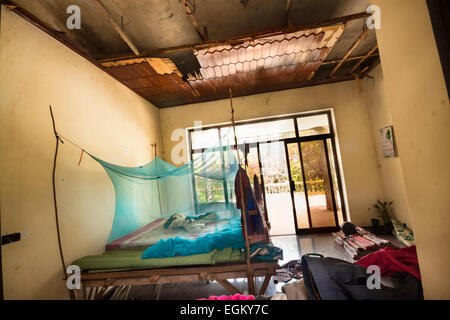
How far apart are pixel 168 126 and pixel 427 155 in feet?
15.1

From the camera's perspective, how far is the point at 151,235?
8.74 feet

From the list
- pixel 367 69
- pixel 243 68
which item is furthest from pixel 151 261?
pixel 367 69

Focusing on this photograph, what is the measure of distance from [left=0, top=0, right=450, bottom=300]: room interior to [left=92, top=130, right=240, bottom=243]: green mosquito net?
26 mm

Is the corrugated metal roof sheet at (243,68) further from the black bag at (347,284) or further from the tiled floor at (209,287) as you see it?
the tiled floor at (209,287)

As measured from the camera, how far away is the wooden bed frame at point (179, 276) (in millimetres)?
2008

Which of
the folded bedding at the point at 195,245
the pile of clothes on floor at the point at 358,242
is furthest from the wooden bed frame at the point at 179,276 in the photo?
the pile of clothes on floor at the point at 358,242

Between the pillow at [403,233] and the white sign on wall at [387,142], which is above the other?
the white sign on wall at [387,142]

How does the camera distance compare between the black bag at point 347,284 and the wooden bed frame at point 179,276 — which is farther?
the wooden bed frame at point 179,276

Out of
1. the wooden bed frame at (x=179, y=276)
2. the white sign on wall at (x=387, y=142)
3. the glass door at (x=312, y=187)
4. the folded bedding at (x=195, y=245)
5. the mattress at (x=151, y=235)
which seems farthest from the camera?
the glass door at (x=312, y=187)

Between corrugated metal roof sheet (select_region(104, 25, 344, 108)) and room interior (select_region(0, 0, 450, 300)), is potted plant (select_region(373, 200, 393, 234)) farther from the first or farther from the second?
corrugated metal roof sheet (select_region(104, 25, 344, 108))

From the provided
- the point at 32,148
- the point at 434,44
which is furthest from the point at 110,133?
the point at 434,44

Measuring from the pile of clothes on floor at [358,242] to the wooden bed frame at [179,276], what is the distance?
1760 millimetres

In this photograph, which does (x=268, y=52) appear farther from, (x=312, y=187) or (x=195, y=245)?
(x=312, y=187)

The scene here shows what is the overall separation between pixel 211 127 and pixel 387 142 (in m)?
3.55
